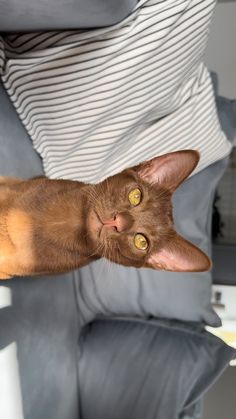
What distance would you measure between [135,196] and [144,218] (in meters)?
0.06

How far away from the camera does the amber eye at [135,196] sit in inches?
41.9

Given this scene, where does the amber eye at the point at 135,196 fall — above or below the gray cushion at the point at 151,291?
above

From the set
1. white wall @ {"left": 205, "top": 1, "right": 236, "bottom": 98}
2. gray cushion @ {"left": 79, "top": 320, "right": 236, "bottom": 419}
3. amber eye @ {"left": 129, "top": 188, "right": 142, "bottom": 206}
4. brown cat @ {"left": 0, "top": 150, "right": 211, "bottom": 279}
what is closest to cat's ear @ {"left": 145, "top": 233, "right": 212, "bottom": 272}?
brown cat @ {"left": 0, "top": 150, "right": 211, "bottom": 279}

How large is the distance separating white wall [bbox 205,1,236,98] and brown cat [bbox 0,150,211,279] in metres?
1.25

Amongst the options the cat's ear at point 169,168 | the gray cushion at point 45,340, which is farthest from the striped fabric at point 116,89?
the gray cushion at point 45,340

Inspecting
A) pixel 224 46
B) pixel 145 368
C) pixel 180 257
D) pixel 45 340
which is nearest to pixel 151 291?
pixel 145 368

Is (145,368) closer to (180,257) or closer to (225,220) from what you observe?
(180,257)

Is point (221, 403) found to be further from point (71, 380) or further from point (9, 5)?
point (9, 5)

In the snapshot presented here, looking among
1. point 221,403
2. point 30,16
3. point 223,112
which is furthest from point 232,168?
point 30,16

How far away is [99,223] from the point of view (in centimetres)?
103

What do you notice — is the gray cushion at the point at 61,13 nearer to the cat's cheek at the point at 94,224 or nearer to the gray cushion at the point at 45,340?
the cat's cheek at the point at 94,224

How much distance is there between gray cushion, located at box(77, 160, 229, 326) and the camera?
5.49 ft

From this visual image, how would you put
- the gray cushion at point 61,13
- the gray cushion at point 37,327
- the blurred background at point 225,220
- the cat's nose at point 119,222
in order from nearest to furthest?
the gray cushion at point 61,13
the cat's nose at point 119,222
the gray cushion at point 37,327
the blurred background at point 225,220

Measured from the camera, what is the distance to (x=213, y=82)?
1.74 meters
